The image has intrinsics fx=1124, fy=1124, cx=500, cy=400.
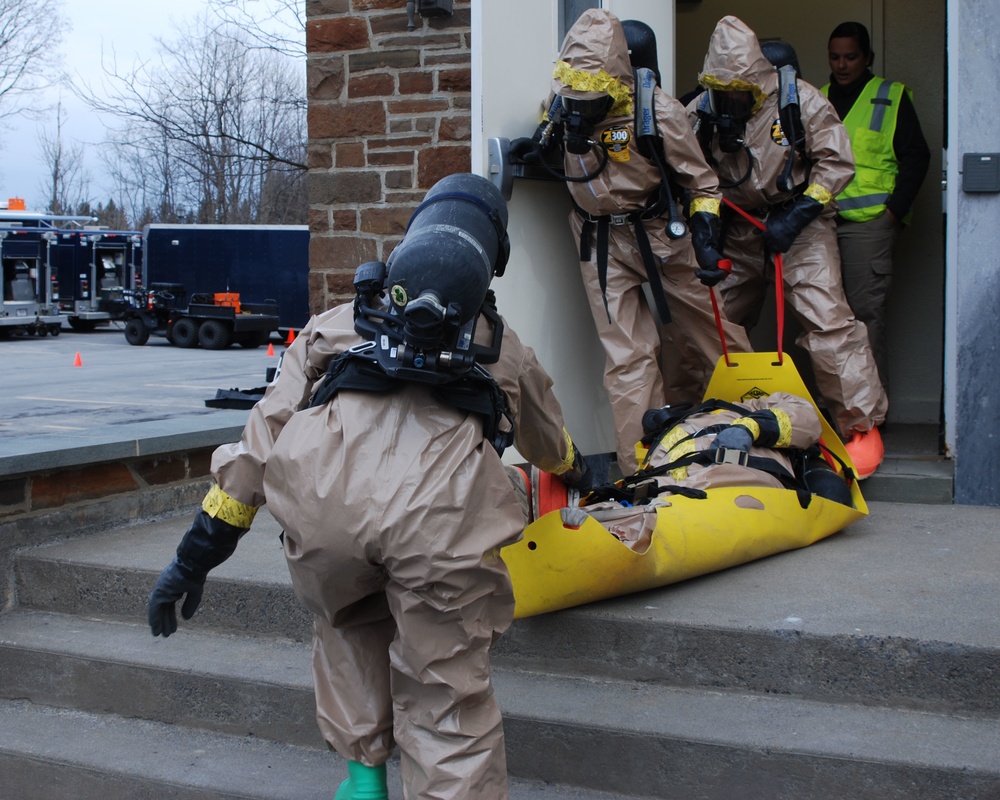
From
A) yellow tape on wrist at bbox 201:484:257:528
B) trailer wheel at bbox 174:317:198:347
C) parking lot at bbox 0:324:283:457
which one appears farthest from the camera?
trailer wheel at bbox 174:317:198:347

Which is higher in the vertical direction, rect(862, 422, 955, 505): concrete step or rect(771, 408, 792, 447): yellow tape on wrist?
rect(771, 408, 792, 447): yellow tape on wrist

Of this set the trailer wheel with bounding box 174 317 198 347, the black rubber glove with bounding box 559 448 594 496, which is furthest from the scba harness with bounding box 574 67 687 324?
the trailer wheel with bounding box 174 317 198 347

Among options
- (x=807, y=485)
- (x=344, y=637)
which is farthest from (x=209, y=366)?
(x=344, y=637)

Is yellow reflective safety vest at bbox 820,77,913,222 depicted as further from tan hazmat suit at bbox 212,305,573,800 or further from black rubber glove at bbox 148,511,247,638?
black rubber glove at bbox 148,511,247,638

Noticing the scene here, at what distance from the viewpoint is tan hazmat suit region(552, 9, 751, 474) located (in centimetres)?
454

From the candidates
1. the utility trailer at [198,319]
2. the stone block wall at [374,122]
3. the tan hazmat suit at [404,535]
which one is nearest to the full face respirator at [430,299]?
the tan hazmat suit at [404,535]

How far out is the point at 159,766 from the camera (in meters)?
3.20

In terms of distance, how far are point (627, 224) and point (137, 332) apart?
1489 centimetres

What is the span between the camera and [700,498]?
3645 mm

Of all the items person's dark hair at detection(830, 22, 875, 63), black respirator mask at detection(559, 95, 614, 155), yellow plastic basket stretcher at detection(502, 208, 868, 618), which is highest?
person's dark hair at detection(830, 22, 875, 63)

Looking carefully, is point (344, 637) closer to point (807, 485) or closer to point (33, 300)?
point (807, 485)

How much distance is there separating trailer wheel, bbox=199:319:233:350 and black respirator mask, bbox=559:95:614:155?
1344cm

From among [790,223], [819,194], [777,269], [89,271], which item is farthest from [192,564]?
[89,271]

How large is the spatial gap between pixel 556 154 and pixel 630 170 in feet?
1.07
